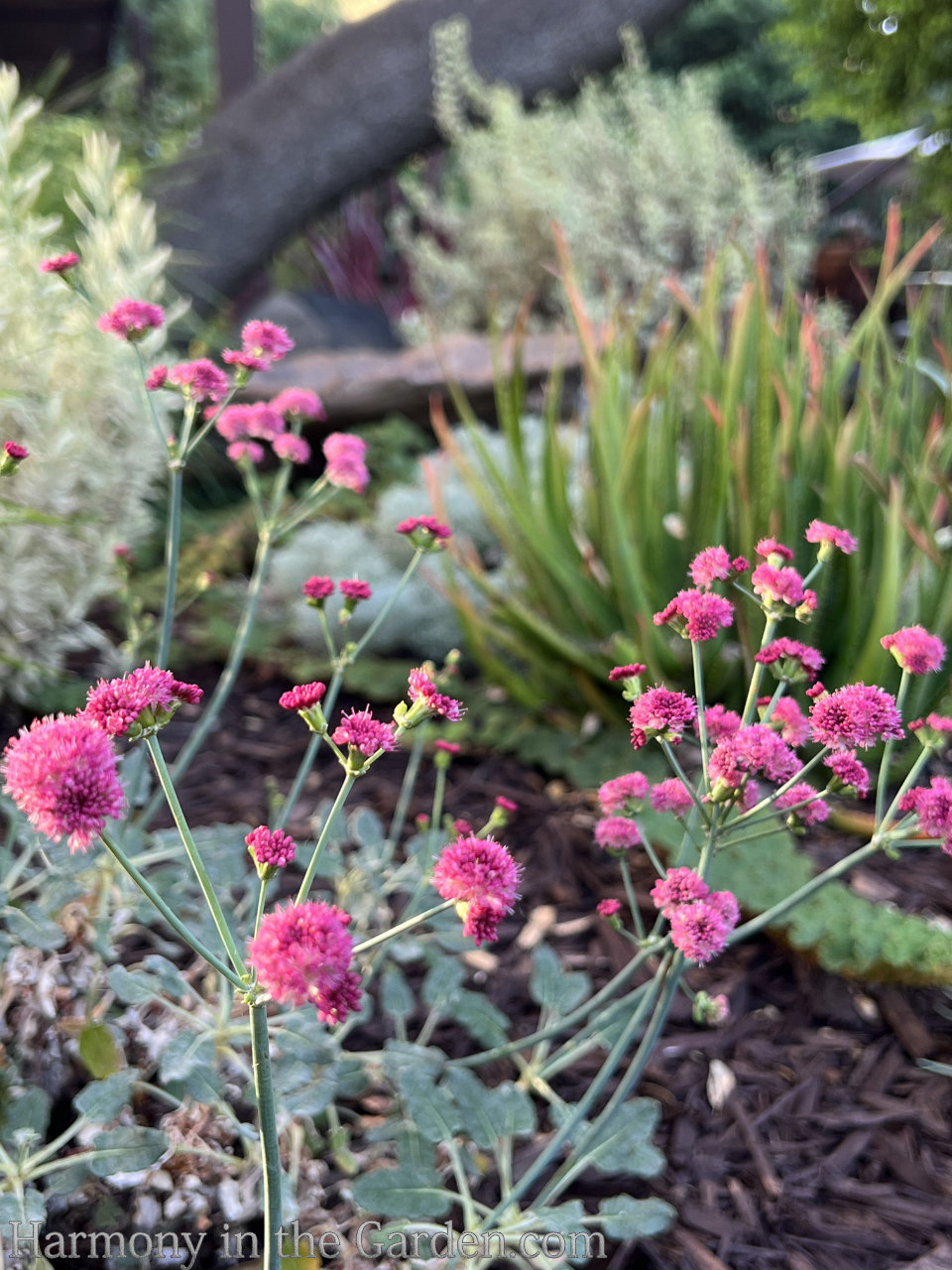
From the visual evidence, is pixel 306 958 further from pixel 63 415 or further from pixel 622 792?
pixel 63 415

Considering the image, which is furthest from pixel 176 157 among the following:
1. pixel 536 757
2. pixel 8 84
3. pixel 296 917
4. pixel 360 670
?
pixel 296 917

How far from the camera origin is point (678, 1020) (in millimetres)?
1359

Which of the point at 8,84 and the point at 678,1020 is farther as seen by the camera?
the point at 8,84

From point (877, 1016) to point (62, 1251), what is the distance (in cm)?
105

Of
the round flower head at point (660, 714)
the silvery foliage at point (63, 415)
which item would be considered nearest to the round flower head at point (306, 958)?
the round flower head at point (660, 714)

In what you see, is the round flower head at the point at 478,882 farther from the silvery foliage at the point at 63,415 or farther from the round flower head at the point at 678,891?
the silvery foliage at the point at 63,415

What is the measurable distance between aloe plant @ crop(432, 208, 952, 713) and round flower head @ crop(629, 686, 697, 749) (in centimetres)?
95

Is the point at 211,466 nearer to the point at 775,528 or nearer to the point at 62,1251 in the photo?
the point at 775,528

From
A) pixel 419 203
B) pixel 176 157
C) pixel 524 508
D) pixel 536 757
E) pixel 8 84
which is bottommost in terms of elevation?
pixel 536 757

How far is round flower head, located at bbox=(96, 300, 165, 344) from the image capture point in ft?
3.33

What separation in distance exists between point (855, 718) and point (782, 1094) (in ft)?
2.53

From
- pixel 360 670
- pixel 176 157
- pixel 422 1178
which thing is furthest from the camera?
pixel 176 157

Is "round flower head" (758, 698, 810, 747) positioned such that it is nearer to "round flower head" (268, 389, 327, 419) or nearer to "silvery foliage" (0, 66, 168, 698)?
"round flower head" (268, 389, 327, 419)

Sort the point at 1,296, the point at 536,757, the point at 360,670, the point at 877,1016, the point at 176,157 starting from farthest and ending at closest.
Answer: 1. the point at 176,157
2. the point at 360,670
3. the point at 536,757
4. the point at 1,296
5. the point at 877,1016
